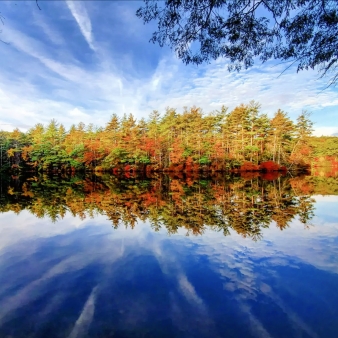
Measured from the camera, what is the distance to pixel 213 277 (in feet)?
13.6

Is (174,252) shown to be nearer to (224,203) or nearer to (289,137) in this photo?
(224,203)

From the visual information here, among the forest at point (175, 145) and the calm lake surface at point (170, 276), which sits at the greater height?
the forest at point (175, 145)

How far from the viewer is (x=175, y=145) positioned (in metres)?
36.6

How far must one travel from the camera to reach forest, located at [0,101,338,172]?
3684 centimetres

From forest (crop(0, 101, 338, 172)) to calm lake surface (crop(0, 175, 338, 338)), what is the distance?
28764mm

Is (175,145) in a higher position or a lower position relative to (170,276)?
higher

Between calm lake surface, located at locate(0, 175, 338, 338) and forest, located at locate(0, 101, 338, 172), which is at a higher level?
forest, located at locate(0, 101, 338, 172)

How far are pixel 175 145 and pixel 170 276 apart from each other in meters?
32.9

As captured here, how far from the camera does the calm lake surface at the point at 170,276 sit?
2.90 m

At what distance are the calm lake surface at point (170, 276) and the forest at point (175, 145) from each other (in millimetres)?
28764

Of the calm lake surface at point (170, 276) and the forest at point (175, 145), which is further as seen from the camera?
the forest at point (175, 145)

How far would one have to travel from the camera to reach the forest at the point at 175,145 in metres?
36.8

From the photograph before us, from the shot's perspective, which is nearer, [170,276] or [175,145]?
[170,276]

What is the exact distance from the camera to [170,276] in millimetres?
4223
